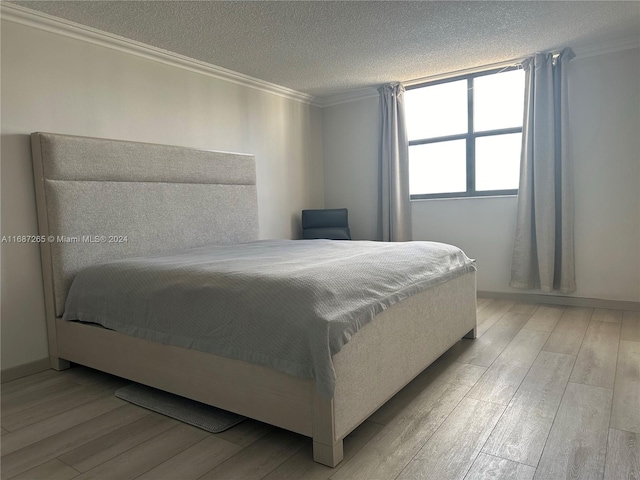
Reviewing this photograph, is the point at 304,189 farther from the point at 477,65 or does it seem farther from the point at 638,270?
the point at 638,270

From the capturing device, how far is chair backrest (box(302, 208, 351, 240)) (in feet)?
15.8

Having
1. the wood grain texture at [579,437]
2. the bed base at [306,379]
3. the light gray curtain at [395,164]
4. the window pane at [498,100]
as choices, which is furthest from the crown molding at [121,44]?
the wood grain texture at [579,437]

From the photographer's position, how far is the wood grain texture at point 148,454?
1616mm

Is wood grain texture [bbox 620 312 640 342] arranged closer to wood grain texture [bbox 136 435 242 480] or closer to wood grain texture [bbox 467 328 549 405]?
wood grain texture [bbox 467 328 549 405]

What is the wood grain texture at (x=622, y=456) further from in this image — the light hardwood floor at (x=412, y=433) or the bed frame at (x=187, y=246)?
the bed frame at (x=187, y=246)

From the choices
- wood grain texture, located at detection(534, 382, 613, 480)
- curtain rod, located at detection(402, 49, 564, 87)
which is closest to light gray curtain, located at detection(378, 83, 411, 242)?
curtain rod, located at detection(402, 49, 564, 87)

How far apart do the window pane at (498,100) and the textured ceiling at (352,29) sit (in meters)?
0.28

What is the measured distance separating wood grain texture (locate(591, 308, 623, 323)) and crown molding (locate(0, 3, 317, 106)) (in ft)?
12.0

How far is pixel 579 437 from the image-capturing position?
177 centimetres

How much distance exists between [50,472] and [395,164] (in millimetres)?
3954

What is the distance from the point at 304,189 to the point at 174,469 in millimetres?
3794

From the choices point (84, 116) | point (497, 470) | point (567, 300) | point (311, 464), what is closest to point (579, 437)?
point (497, 470)

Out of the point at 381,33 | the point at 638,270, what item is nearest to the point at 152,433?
the point at 381,33

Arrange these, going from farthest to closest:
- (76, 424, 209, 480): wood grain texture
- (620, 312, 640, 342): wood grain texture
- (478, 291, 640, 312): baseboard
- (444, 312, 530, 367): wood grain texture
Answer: (478, 291, 640, 312): baseboard → (620, 312, 640, 342): wood grain texture → (444, 312, 530, 367): wood grain texture → (76, 424, 209, 480): wood grain texture
